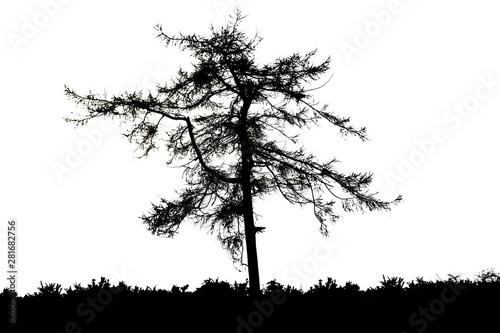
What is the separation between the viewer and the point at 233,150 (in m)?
13.7

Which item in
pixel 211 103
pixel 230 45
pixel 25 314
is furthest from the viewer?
pixel 211 103

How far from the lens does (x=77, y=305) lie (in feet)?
25.9

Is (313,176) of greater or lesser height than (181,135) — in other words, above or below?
below

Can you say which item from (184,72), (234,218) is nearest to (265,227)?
(234,218)

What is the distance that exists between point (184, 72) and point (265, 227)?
4386mm

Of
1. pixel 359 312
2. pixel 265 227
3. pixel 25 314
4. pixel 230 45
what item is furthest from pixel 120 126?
pixel 359 312

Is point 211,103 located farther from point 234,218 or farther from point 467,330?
point 467,330

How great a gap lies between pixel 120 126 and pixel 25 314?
244 inches

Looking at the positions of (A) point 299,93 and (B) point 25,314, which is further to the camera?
(A) point 299,93

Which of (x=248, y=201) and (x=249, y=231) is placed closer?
(x=249, y=231)

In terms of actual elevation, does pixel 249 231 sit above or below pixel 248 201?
below

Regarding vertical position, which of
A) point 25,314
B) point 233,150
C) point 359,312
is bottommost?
point 359,312

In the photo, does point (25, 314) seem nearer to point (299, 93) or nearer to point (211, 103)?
point (211, 103)

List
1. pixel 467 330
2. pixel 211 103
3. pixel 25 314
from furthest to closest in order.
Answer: pixel 211 103, pixel 25 314, pixel 467 330
